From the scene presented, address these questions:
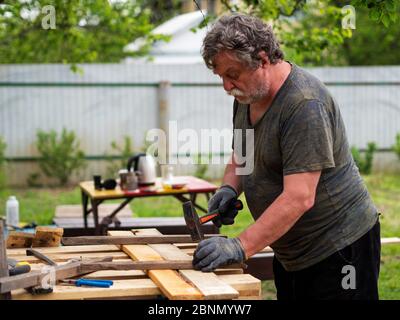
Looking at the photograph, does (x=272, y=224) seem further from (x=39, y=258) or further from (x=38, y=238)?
(x=38, y=238)

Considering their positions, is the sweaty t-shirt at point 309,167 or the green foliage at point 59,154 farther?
the green foliage at point 59,154

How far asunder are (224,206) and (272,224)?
0.63 meters

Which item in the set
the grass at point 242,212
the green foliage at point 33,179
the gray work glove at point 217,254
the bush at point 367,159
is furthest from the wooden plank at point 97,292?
the bush at point 367,159

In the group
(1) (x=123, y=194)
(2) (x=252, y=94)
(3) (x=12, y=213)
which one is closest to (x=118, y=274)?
(2) (x=252, y=94)

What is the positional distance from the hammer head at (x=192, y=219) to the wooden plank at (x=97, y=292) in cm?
57

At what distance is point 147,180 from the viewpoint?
759cm

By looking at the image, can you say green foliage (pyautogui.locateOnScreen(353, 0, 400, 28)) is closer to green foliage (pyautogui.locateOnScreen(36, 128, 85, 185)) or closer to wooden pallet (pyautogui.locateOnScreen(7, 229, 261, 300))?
wooden pallet (pyautogui.locateOnScreen(7, 229, 261, 300))

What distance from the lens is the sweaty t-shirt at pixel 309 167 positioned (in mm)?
2773

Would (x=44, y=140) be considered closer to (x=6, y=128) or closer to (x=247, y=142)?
(x=6, y=128)

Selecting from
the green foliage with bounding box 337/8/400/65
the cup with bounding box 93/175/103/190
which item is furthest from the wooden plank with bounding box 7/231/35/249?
the green foliage with bounding box 337/8/400/65

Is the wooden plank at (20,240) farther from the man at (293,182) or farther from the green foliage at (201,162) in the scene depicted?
the green foliage at (201,162)

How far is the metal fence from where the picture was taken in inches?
503

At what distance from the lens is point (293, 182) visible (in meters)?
2.75

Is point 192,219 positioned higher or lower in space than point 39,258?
higher
